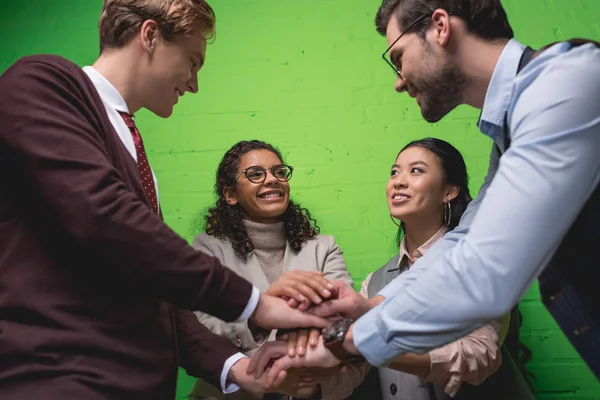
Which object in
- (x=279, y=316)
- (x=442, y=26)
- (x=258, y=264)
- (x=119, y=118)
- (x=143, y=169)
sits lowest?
(x=258, y=264)

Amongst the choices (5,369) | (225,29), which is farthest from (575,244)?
(225,29)

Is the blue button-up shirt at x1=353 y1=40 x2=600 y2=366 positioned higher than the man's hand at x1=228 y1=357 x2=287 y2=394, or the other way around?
the blue button-up shirt at x1=353 y1=40 x2=600 y2=366

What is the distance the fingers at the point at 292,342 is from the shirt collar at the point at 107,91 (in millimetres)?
739

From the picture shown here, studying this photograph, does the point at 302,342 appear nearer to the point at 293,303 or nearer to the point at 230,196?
the point at 293,303

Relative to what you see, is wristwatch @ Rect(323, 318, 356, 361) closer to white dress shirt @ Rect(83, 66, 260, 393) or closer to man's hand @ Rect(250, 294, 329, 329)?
man's hand @ Rect(250, 294, 329, 329)

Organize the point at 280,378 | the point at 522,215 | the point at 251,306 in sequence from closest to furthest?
the point at 522,215
the point at 251,306
the point at 280,378

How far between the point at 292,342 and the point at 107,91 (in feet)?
2.64

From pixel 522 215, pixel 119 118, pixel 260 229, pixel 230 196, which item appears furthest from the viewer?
pixel 230 196

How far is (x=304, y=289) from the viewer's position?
1.66m

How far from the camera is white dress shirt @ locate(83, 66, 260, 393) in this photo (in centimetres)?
136

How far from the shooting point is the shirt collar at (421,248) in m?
2.35

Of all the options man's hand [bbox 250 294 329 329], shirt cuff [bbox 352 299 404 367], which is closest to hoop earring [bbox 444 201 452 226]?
man's hand [bbox 250 294 329 329]

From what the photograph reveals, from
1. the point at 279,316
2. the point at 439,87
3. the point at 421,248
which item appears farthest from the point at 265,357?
the point at 421,248

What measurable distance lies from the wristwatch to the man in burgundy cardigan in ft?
0.86
